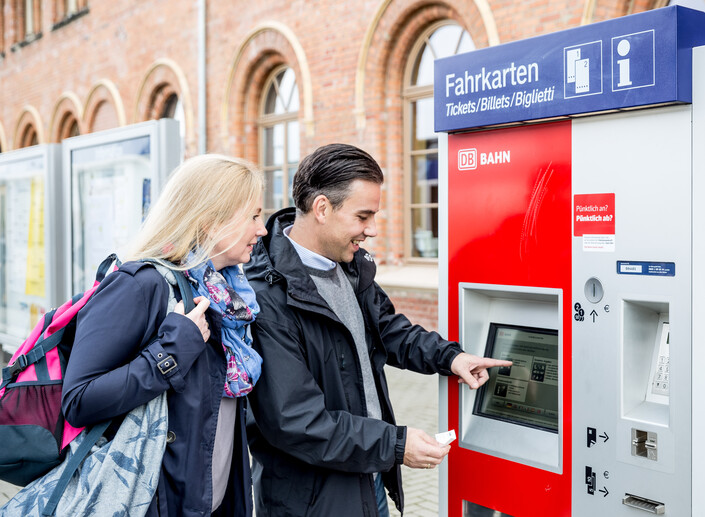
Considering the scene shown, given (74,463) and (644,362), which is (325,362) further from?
(644,362)

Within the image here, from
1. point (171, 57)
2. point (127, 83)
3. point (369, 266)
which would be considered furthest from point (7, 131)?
point (369, 266)

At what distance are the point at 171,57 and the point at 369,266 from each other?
9913mm

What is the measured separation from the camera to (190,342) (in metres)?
1.86

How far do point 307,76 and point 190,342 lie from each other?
7.62m

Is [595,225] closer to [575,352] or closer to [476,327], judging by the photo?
[575,352]

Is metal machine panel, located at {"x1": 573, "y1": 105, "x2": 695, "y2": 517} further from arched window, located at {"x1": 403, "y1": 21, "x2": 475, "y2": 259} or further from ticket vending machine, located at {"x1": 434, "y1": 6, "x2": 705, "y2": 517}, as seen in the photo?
arched window, located at {"x1": 403, "y1": 21, "x2": 475, "y2": 259}

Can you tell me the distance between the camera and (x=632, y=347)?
2.15m

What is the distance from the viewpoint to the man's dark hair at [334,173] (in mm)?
2277

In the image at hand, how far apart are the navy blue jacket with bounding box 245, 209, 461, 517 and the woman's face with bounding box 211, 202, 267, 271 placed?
15cm

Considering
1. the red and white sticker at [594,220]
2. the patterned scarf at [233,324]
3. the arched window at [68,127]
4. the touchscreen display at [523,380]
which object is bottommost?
the touchscreen display at [523,380]

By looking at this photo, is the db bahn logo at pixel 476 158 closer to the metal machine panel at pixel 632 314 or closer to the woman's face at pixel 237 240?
the metal machine panel at pixel 632 314

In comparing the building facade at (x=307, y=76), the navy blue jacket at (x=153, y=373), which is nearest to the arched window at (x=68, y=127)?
the building facade at (x=307, y=76)

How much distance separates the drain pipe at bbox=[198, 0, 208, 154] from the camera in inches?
421

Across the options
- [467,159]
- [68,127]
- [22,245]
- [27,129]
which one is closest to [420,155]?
[22,245]
